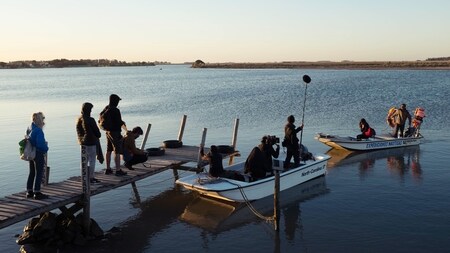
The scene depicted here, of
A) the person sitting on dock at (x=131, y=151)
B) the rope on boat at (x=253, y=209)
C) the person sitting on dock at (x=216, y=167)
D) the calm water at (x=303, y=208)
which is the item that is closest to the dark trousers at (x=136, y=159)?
the person sitting on dock at (x=131, y=151)

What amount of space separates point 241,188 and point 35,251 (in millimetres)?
5500

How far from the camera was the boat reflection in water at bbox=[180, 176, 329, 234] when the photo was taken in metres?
12.1

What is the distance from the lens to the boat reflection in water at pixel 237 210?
12.1 meters

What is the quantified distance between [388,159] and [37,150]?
14.5 m

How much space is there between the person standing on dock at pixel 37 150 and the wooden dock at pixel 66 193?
0.22m

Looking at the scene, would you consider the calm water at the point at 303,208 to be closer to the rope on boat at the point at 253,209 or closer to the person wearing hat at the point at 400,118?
the rope on boat at the point at 253,209

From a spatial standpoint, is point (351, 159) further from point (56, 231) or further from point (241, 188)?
point (56, 231)

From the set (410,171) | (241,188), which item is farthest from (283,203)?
(410,171)

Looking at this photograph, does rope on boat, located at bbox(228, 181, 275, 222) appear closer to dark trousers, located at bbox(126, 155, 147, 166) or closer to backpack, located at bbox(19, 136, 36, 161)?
dark trousers, located at bbox(126, 155, 147, 166)

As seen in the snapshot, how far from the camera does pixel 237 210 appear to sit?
13047 mm

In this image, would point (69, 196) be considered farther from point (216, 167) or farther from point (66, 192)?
point (216, 167)

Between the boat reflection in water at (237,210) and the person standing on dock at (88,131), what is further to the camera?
the boat reflection in water at (237,210)

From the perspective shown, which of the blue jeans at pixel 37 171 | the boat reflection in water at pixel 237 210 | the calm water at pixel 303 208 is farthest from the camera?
the boat reflection in water at pixel 237 210

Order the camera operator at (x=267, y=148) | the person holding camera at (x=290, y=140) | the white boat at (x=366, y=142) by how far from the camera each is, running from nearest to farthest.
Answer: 1. the camera operator at (x=267, y=148)
2. the person holding camera at (x=290, y=140)
3. the white boat at (x=366, y=142)
